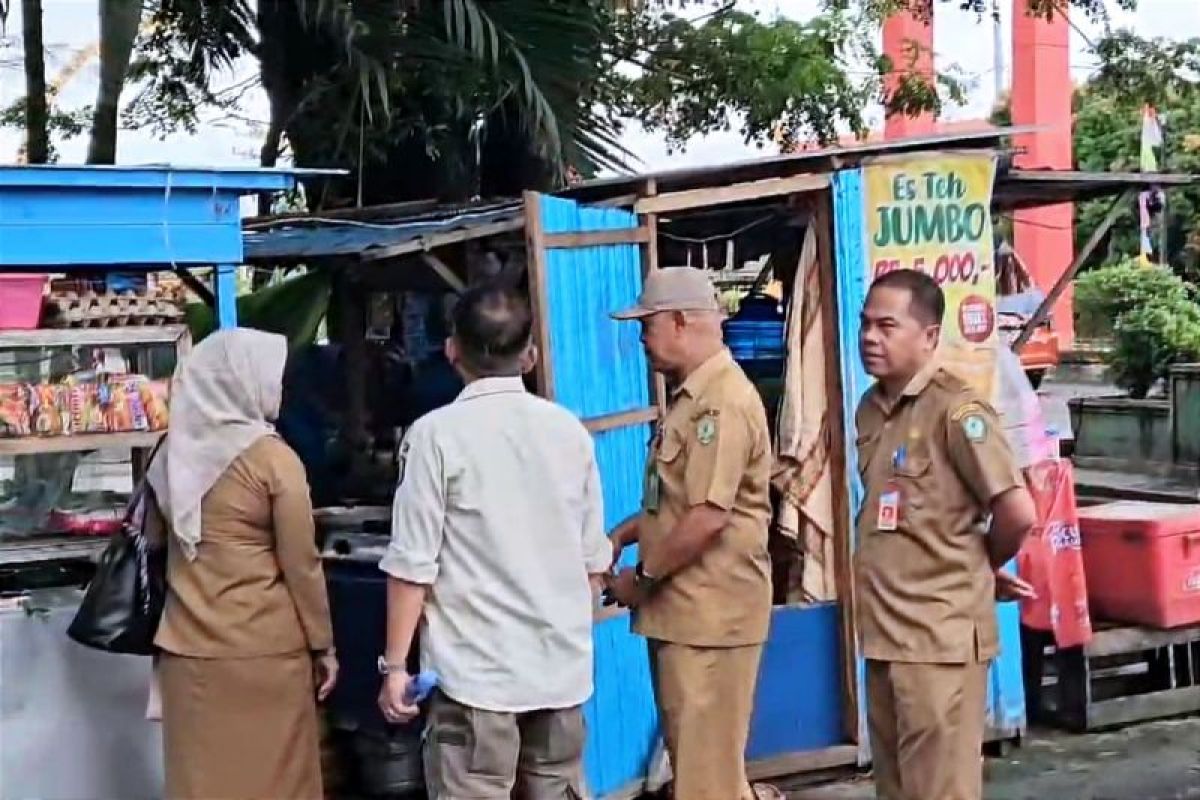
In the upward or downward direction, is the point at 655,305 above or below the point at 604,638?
above

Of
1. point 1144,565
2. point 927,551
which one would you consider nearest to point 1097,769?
point 1144,565

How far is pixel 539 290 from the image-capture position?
461cm

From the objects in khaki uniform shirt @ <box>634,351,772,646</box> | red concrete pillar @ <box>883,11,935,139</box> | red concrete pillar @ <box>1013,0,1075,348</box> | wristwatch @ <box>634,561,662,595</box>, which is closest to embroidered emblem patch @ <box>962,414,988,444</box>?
khaki uniform shirt @ <box>634,351,772,646</box>

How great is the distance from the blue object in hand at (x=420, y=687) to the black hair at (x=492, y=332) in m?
0.62

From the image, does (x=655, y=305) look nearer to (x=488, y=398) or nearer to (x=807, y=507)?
(x=488, y=398)

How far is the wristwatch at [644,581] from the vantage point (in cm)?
372

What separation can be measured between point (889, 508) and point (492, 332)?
3.68 feet

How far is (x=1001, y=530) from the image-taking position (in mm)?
3623

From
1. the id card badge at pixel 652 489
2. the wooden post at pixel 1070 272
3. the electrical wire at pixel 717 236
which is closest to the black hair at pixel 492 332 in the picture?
the id card badge at pixel 652 489

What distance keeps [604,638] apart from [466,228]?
1347mm

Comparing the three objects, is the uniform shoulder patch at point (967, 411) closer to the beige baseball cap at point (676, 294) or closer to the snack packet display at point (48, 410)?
the beige baseball cap at point (676, 294)

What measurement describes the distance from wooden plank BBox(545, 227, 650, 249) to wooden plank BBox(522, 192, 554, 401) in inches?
2.1

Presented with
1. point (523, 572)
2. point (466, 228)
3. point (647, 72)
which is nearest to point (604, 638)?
point (466, 228)

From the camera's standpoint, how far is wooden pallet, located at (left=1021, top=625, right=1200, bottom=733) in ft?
20.2
